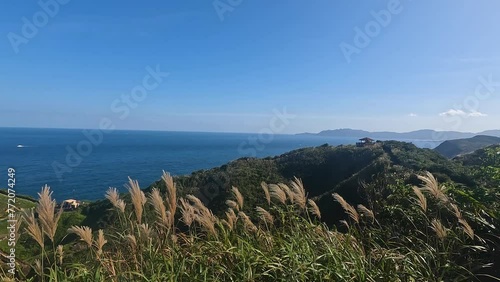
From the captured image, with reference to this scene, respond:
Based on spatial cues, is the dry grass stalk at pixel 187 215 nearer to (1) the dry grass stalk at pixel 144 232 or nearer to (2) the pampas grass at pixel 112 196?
(1) the dry grass stalk at pixel 144 232

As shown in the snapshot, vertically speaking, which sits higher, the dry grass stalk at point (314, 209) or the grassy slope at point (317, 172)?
the dry grass stalk at point (314, 209)

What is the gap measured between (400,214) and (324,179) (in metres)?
38.6

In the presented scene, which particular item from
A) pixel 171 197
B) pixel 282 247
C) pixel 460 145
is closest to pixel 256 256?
pixel 282 247

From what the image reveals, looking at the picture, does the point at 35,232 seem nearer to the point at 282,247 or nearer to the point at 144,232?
the point at 144,232

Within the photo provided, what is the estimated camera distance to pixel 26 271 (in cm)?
335

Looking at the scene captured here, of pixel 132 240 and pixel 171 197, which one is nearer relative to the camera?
pixel 132 240

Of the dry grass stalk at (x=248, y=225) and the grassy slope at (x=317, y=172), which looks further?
the grassy slope at (x=317, y=172)

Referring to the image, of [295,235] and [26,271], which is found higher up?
[295,235]

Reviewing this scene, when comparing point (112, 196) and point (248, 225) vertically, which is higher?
point (112, 196)

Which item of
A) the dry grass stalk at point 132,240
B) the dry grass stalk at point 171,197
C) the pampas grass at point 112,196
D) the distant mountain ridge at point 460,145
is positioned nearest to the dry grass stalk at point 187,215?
the dry grass stalk at point 171,197

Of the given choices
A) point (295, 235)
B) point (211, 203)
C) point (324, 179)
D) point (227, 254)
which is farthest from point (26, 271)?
point (324, 179)

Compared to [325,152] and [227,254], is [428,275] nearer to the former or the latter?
[227,254]

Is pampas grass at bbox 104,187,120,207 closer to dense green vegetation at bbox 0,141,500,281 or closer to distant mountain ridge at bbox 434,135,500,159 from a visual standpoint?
dense green vegetation at bbox 0,141,500,281

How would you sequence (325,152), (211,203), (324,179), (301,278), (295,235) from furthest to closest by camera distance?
(325,152) → (324,179) → (211,203) → (295,235) → (301,278)
